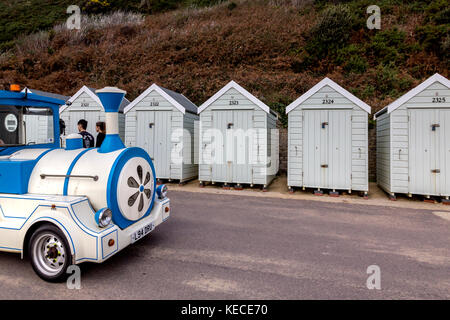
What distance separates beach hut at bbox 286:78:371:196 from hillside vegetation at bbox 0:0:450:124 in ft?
19.3

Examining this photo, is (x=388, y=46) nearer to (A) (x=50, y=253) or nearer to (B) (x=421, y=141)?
(B) (x=421, y=141)

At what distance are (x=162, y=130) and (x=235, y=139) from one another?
106 inches

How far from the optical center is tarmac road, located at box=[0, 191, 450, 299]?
115 inches

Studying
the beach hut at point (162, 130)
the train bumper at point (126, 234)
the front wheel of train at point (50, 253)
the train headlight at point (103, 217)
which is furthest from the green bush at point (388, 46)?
the front wheel of train at point (50, 253)

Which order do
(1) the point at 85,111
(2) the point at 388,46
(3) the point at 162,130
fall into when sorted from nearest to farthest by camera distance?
(3) the point at 162,130 → (1) the point at 85,111 → (2) the point at 388,46

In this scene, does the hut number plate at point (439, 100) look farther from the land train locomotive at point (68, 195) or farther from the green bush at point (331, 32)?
the green bush at point (331, 32)

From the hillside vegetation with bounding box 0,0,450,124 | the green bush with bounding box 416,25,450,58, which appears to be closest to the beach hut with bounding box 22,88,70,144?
the hillside vegetation with bounding box 0,0,450,124

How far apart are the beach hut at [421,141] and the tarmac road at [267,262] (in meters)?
1.83

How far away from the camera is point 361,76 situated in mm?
16016

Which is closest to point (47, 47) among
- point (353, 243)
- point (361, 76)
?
point (361, 76)

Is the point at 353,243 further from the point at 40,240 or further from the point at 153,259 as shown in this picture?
the point at 40,240

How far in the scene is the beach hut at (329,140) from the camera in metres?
8.06

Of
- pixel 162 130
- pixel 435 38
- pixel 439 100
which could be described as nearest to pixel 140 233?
pixel 162 130

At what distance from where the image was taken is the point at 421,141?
7551mm
